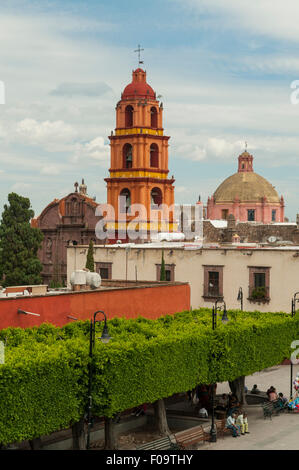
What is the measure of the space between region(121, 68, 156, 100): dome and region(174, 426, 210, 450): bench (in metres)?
48.8

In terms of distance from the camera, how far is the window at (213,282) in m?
45.9

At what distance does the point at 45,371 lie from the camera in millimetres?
19578

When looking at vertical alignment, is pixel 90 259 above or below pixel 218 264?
above

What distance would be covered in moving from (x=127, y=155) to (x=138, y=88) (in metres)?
6.81

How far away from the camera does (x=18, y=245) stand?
6669 centimetres

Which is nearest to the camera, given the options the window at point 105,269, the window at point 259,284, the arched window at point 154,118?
the window at point 259,284

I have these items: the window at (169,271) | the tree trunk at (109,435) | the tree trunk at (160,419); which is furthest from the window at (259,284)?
the tree trunk at (109,435)

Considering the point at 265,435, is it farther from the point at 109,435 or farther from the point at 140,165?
the point at 140,165

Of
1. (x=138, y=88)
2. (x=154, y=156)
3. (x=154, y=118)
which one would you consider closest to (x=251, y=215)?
(x=154, y=156)

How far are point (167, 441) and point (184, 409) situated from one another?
300 inches

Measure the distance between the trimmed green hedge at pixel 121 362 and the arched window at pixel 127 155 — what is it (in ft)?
138

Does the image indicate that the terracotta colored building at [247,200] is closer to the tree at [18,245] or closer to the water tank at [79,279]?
the tree at [18,245]

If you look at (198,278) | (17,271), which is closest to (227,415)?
(198,278)
